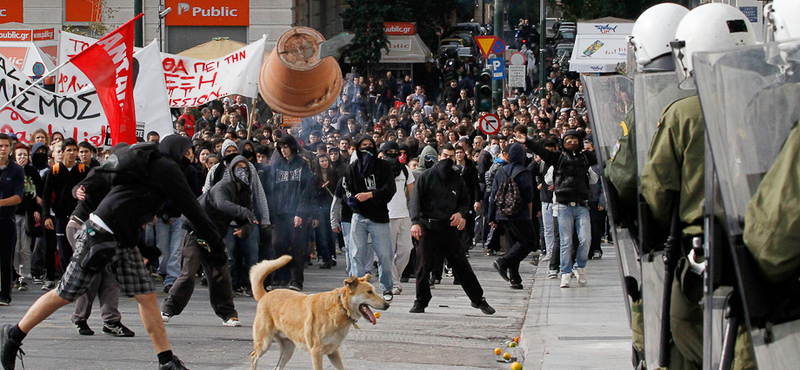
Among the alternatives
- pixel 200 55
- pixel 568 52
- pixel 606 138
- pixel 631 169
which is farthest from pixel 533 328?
pixel 568 52

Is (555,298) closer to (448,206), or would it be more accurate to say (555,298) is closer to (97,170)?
(448,206)

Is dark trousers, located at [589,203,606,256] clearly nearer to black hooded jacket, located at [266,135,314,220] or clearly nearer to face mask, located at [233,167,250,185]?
black hooded jacket, located at [266,135,314,220]

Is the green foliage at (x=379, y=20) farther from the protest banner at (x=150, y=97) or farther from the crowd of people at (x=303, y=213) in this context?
the protest banner at (x=150, y=97)

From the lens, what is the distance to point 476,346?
781 centimetres

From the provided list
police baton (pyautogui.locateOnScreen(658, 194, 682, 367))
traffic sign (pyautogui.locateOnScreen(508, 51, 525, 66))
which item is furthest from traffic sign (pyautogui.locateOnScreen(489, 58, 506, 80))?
police baton (pyautogui.locateOnScreen(658, 194, 682, 367))

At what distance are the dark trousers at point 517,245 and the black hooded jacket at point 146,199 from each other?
5.71 meters

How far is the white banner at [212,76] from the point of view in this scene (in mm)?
15234

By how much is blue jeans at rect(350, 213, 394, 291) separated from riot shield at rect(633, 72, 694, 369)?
19.7 feet

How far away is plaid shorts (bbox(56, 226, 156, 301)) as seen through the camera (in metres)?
6.02

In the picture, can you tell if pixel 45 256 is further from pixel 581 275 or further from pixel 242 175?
pixel 581 275

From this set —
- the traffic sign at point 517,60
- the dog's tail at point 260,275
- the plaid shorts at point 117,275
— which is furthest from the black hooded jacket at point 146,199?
the traffic sign at point 517,60

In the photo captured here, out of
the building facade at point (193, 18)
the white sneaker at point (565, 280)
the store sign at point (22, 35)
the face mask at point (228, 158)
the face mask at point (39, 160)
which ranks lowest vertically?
the white sneaker at point (565, 280)

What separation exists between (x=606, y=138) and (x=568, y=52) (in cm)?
3424

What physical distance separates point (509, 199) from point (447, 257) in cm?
301
